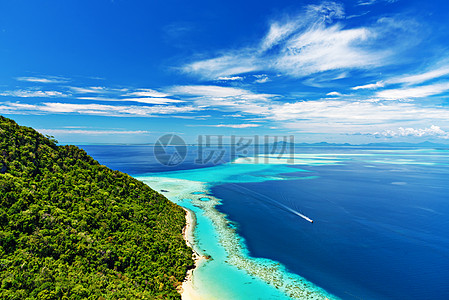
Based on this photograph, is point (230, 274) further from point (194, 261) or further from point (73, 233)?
point (73, 233)

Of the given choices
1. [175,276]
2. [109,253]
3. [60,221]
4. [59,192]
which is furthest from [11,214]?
[175,276]

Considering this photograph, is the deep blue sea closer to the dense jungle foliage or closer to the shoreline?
the shoreline

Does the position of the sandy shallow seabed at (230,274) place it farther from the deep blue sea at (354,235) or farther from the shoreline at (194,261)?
the deep blue sea at (354,235)

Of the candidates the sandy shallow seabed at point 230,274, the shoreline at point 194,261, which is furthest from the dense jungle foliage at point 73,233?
the sandy shallow seabed at point 230,274

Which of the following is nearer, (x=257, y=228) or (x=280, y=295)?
(x=280, y=295)

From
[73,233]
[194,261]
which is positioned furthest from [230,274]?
[73,233]

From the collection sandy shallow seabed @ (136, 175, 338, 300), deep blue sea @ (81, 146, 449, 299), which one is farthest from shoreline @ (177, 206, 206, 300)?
deep blue sea @ (81, 146, 449, 299)

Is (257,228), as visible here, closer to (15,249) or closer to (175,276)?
(175,276)
